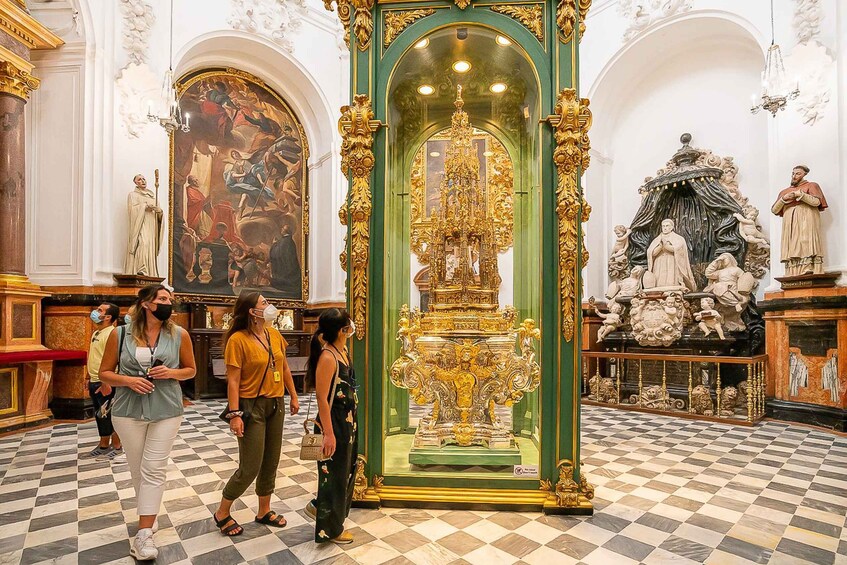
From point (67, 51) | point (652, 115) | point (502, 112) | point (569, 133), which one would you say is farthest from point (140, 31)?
point (652, 115)

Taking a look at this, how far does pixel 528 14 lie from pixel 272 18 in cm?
935

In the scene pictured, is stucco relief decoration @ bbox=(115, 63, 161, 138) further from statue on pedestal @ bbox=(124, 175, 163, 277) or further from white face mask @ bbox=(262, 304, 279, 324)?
white face mask @ bbox=(262, 304, 279, 324)

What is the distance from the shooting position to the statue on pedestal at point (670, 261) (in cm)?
931

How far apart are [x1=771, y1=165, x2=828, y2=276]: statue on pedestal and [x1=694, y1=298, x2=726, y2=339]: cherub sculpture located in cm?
128

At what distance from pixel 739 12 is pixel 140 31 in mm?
11372

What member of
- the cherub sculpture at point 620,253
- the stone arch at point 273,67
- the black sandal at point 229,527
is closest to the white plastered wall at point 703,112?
the cherub sculpture at point 620,253

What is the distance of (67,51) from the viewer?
784cm

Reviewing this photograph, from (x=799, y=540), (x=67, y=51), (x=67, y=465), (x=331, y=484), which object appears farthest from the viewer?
(x=67, y=51)

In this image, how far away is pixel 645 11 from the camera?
10.0 meters

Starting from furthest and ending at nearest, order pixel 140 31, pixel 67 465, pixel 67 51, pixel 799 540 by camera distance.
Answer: pixel 140 31, pixel 67 51, pixel 67 465, pixel 799 540

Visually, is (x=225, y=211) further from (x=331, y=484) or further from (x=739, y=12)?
(x=739, y=12)

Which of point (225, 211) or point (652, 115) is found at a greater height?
point (652, 115)

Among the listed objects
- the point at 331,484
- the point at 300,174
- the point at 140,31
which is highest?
the point at 140,31

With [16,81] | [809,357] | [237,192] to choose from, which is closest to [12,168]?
[16,81]
